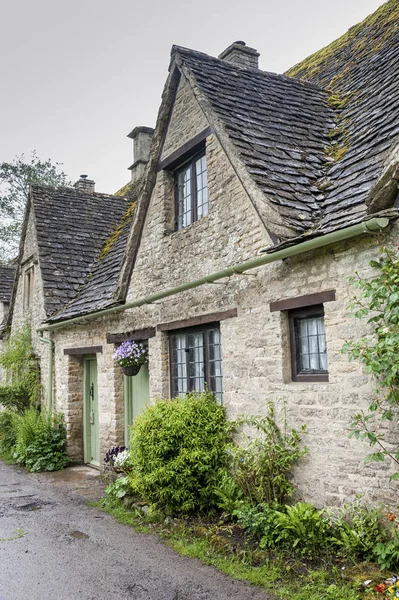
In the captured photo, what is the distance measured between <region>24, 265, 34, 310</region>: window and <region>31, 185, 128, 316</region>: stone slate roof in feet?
4.27

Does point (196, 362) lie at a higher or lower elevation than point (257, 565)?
higher

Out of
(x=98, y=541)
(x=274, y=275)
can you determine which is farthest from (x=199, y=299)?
(x=98, y=541)

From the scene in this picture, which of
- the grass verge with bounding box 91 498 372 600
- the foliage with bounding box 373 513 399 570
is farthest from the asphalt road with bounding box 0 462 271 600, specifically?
the foliage with bounding box 373 513 399 570

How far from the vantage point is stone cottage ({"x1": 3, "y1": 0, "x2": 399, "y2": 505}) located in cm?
526

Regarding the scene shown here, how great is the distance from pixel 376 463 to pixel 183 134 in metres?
5.95

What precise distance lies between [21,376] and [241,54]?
32.1ft

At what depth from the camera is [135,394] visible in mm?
9703

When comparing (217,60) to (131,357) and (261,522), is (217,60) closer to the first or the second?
(131,357)

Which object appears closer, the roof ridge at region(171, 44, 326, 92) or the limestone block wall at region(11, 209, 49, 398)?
the roof ridge at region(171, 44, 326, 92)

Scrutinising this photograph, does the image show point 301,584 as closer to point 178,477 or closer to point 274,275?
point 178,477

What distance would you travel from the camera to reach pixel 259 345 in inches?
246

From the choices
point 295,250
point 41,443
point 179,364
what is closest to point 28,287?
point 41,443

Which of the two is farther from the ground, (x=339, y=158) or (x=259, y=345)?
(x=339, y=158)

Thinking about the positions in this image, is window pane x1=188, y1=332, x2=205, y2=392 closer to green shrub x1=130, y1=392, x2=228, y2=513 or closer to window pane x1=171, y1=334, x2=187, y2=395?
window pane x1=171, y1=334, x2=187, y2=395
